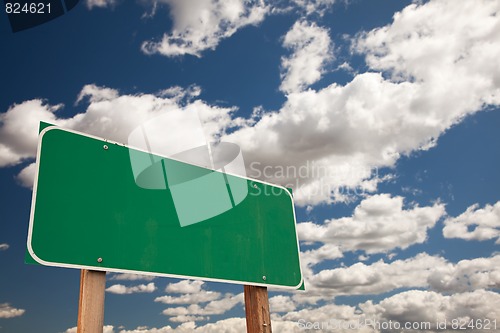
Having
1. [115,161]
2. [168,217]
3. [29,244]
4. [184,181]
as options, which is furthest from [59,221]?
[184,181]

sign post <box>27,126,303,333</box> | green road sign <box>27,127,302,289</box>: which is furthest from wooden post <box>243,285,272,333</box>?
green road sign <box>27,127,302,289</box>

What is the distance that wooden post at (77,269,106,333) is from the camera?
2836 mm

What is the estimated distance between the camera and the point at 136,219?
3.31 metres

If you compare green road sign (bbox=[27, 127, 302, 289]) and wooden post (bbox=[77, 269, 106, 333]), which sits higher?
green road sign (bbox=[27, 127, 302, 289])

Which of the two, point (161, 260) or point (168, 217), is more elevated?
point (168, 217)

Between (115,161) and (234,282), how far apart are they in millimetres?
1502

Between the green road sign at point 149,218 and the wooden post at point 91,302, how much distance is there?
9 cm

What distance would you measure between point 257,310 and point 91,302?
1701 mm

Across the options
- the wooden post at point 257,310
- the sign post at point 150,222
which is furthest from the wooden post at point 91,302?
the wooden post at point 257,310

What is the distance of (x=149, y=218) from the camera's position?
3.38 m

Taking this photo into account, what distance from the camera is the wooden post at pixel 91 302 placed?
2836 millimetres

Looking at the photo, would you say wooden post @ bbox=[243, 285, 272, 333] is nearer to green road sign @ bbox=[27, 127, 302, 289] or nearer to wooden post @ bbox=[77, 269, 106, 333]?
green road sign @ bbox=[27, 127, 302, 289]

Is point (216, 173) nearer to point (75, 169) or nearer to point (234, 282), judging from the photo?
point (234, 282)

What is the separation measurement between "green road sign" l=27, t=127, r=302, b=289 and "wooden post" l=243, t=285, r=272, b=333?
0.47 feet
